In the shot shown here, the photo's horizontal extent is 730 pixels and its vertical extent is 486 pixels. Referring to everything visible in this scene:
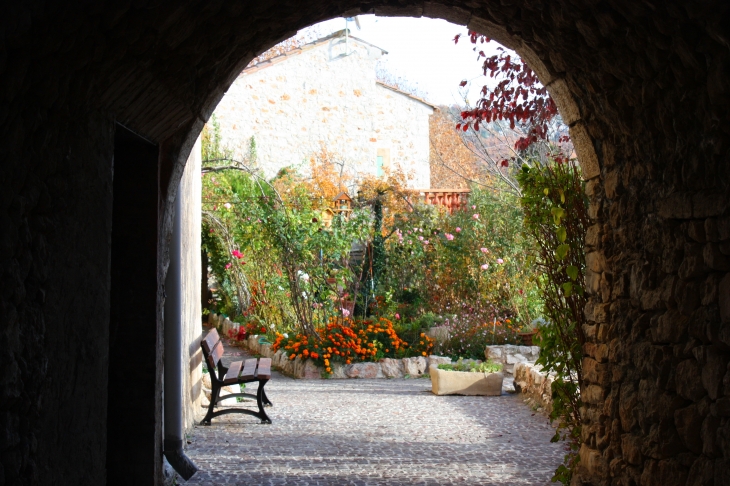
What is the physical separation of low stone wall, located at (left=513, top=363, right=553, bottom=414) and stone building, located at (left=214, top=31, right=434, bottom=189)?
11.3 metres

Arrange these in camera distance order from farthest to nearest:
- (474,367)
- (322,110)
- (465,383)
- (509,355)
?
1. (322,110)
2. (509,355)
3. (474,367)
4. (465,383)

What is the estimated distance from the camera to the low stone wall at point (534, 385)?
23.0 feet

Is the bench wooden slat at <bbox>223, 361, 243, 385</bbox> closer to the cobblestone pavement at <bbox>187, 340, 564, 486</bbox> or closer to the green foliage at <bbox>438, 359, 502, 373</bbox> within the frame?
the cobblestone pavement at <bbox>187, 340, 564, 486</bbox>

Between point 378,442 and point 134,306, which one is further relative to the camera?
point 378,442

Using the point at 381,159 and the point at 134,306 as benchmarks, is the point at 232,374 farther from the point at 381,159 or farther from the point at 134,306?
the point at 381,159

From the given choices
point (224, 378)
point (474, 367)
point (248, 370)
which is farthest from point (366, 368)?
point (224, 378)

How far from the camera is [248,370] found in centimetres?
699

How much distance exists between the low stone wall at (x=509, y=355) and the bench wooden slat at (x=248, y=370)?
3.32m

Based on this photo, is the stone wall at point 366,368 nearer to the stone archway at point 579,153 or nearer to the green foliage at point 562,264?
the green foliage at point 562,264


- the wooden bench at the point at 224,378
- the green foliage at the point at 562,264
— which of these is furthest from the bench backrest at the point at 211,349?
the green foliage at the point at 562,264

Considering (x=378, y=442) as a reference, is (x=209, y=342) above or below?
above

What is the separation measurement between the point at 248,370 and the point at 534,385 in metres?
2.86

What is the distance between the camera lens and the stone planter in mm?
8188

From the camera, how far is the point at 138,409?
3.74 metres
